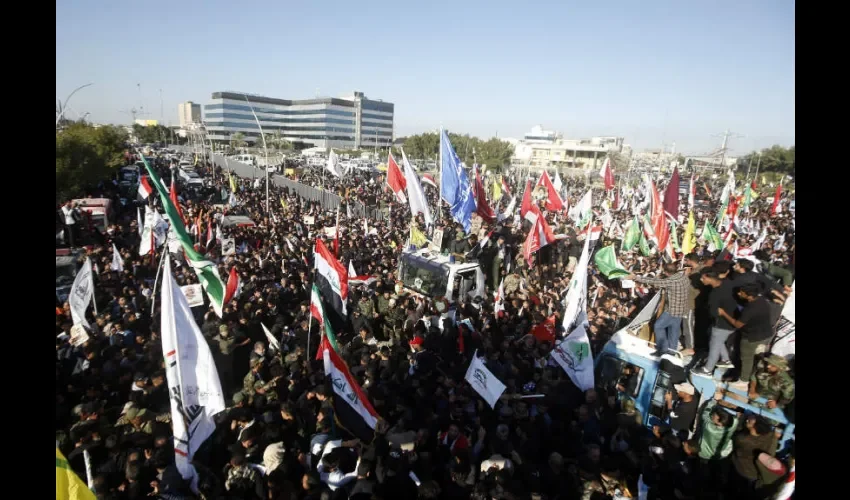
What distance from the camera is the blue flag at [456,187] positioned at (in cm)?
1287

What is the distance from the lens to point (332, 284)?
817 cm

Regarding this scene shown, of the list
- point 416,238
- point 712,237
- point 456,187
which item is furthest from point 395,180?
point 712,237

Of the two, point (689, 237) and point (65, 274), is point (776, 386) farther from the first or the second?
point (65, 274)

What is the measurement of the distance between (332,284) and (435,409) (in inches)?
118

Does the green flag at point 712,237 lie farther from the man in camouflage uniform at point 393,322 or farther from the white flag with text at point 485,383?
the white flag with text at point 485,383

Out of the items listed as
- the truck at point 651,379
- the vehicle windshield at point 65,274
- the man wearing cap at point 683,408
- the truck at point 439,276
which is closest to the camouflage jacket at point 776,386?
the truck at point 651,379

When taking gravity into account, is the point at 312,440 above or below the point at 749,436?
below

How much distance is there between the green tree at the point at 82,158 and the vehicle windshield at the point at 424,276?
19.3 metres

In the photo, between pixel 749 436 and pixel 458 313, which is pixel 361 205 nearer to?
pixel 458 313

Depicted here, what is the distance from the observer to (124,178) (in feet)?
129

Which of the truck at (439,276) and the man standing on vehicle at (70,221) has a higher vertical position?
the man standing on vehicle at (70,221)
